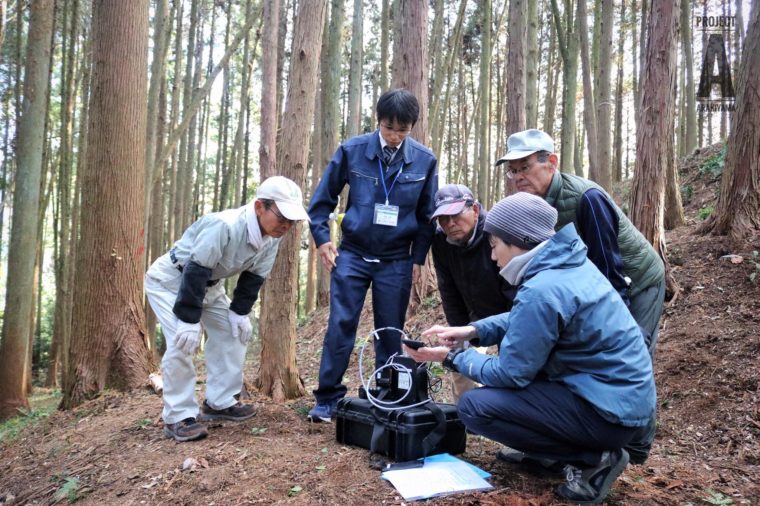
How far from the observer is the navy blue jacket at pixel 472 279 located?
3.46 m

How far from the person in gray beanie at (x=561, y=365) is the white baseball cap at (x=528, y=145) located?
47 cm

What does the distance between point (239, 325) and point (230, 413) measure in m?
0.66

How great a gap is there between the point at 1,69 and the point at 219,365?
1333cm

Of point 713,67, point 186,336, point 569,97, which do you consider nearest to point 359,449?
point 186,336

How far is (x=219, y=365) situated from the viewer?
4.11 metres

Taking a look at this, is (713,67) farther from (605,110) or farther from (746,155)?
(746,155)

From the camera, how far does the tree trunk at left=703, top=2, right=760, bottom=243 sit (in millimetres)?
5945

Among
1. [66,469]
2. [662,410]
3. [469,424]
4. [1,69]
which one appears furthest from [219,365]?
[1,69]

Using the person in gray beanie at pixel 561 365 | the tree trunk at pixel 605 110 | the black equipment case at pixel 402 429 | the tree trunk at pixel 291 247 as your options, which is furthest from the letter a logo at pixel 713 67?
the black equipment case at pixel 402 429

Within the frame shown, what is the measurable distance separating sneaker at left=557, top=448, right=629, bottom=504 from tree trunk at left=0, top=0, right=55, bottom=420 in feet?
28.1

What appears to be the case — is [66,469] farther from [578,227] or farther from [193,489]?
[578,227]

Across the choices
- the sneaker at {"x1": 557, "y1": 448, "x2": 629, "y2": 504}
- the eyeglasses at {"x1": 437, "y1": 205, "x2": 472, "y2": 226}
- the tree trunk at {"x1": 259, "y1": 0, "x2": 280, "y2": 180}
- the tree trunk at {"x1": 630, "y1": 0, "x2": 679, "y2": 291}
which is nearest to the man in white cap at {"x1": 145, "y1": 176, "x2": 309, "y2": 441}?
the eyeglasses at {"x1": 437, "y1": 205, "x2": 472, "y2": 226}

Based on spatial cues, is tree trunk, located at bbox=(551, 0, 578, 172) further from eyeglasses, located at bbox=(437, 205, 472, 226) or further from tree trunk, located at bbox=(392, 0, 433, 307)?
eyeglasses, located at bbox=(437, 205, 472, 226)

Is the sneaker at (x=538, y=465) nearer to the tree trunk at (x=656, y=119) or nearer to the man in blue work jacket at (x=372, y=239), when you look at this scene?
the man in blue work jacket at (x=372, y=239)
